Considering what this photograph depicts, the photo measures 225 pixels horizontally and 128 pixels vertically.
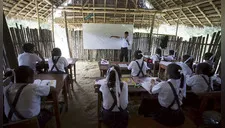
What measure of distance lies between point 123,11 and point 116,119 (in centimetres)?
757

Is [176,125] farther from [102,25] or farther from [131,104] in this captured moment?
[102,25]

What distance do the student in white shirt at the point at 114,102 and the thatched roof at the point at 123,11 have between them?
598cm

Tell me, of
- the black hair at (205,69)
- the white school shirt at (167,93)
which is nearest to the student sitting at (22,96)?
the white school shirt at (167,93)

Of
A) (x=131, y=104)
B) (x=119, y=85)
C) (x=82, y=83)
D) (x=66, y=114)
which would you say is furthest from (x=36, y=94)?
(x=82, y=83)

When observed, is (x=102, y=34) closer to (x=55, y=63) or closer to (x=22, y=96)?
(x=55, y=63)

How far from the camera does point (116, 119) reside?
2184mm

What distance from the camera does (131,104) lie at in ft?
12.7

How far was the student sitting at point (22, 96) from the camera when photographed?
191 centimetres

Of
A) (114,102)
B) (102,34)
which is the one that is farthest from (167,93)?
(102,34)

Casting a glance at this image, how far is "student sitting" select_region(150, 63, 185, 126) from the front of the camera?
2182 millimetres

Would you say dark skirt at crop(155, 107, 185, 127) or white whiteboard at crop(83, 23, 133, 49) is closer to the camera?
dark skirt at crop(155, 107, 185, 127)

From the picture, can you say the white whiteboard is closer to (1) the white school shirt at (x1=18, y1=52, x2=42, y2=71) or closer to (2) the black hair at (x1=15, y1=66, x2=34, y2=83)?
(1) the white school shirt at (x1=18, y1=52, x2=42, y2=71)

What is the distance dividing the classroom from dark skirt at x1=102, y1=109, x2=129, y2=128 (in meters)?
0.01

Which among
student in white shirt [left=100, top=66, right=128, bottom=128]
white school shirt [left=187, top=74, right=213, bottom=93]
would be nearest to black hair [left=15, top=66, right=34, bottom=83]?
student in white shirt [left=100, top=66, right=128, bottom=128]
